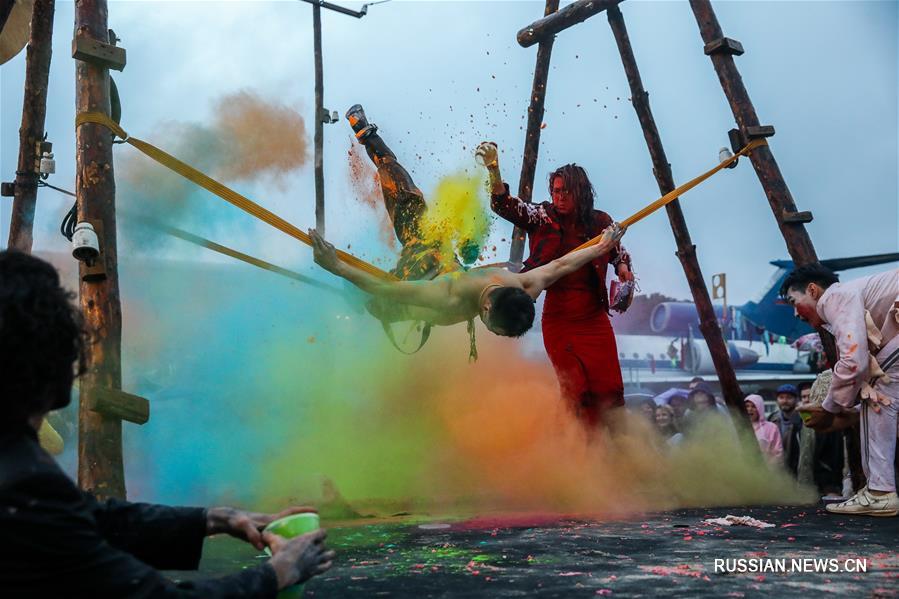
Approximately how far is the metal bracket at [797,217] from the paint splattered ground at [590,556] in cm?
237

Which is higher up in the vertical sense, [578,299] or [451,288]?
[578,299]

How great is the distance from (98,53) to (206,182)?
3.15 feet

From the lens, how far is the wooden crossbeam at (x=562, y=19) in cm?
786

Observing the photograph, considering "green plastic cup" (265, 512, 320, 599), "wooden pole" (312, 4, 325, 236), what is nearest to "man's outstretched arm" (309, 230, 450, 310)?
"green plastic cup" (265, 512, 320, 599)

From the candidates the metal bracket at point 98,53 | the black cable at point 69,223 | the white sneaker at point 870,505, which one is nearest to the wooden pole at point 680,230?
the white sneaker at point 870,505

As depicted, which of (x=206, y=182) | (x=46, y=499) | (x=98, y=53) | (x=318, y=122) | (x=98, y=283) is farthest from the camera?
(x=318, y=122)

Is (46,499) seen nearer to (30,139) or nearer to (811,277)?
(811,277)

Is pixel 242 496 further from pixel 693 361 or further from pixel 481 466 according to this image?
pixel 693 361

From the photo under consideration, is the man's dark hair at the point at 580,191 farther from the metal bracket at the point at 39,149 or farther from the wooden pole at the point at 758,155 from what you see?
the metal bracket at the point at 39,149

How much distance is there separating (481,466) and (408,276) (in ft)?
6.99

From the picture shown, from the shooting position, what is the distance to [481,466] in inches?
310

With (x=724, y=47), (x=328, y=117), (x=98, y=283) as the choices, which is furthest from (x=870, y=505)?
(x=328, y=117)

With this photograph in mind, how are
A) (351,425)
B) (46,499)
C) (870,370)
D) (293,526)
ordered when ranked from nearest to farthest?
1. (46,499)
2. (293,526)
3. (870,370)
4. (351,425)

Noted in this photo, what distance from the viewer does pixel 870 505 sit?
5754 millimetres
